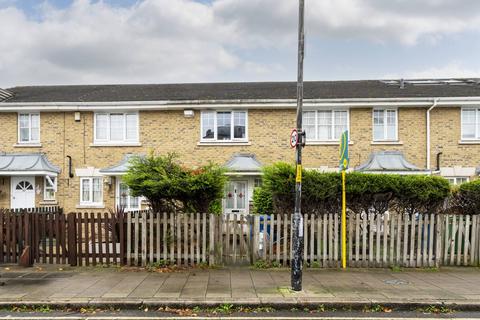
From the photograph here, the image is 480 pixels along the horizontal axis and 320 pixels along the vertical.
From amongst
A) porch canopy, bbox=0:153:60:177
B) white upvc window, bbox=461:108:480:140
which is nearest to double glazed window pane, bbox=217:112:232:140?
porch canopy, bbox=0:153:60:177

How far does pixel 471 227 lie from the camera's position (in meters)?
9.32

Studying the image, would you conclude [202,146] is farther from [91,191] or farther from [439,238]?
[439,238]

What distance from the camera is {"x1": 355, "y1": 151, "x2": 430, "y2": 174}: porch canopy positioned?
14727mm

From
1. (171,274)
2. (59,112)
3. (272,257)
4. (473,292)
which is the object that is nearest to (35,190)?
(59,112)

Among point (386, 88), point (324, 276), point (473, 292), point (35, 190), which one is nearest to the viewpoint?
point (473, 292)

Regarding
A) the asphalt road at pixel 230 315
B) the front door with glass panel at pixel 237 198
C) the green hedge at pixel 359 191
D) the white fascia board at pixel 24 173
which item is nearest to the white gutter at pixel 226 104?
the white fascia board at pixel 24 173

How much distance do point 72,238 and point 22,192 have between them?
362 inches

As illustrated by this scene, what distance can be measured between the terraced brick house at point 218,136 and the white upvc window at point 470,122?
4 centimetres

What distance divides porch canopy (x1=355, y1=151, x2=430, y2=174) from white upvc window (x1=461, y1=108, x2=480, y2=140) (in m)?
2.94

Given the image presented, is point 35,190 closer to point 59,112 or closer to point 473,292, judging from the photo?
point 59,112

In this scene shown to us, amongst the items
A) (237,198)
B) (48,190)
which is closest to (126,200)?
(48,190)

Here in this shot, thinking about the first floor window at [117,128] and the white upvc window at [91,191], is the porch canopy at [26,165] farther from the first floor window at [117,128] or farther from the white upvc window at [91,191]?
the first floor window at [117,128]

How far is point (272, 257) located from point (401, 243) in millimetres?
3396

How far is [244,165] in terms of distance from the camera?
1545 centimetres
